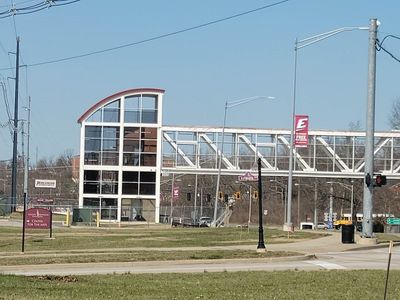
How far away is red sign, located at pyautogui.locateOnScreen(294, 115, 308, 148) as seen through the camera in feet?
154

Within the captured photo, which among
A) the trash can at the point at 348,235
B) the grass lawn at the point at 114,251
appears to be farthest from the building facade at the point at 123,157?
the trash can at the point at 348,235

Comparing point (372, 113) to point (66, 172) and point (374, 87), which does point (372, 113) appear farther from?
point (66, 172)

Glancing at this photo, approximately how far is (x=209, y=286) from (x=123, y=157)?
62.2 meters

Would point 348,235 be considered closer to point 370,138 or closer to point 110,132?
point 370,138

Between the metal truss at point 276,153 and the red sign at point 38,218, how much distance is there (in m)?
39.1

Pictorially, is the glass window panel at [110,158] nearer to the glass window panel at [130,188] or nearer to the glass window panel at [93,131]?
the glass window panel at [93,131]

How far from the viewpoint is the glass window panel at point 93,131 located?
245 ft

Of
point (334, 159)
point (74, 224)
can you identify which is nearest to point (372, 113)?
point (74, 224)

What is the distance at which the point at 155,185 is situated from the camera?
75.1 metres

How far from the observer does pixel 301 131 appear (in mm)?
47188

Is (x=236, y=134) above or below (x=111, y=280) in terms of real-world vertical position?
above

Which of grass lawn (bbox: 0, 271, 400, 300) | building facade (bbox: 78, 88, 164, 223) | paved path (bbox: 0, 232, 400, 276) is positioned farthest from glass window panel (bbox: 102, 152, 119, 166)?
grass lawn (bbox: 0, 271, 400, 300)

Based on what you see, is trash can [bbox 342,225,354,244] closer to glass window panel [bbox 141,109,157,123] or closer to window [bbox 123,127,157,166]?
window [bbox 123,127,157,166]

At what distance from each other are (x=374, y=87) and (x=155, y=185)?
143ft
